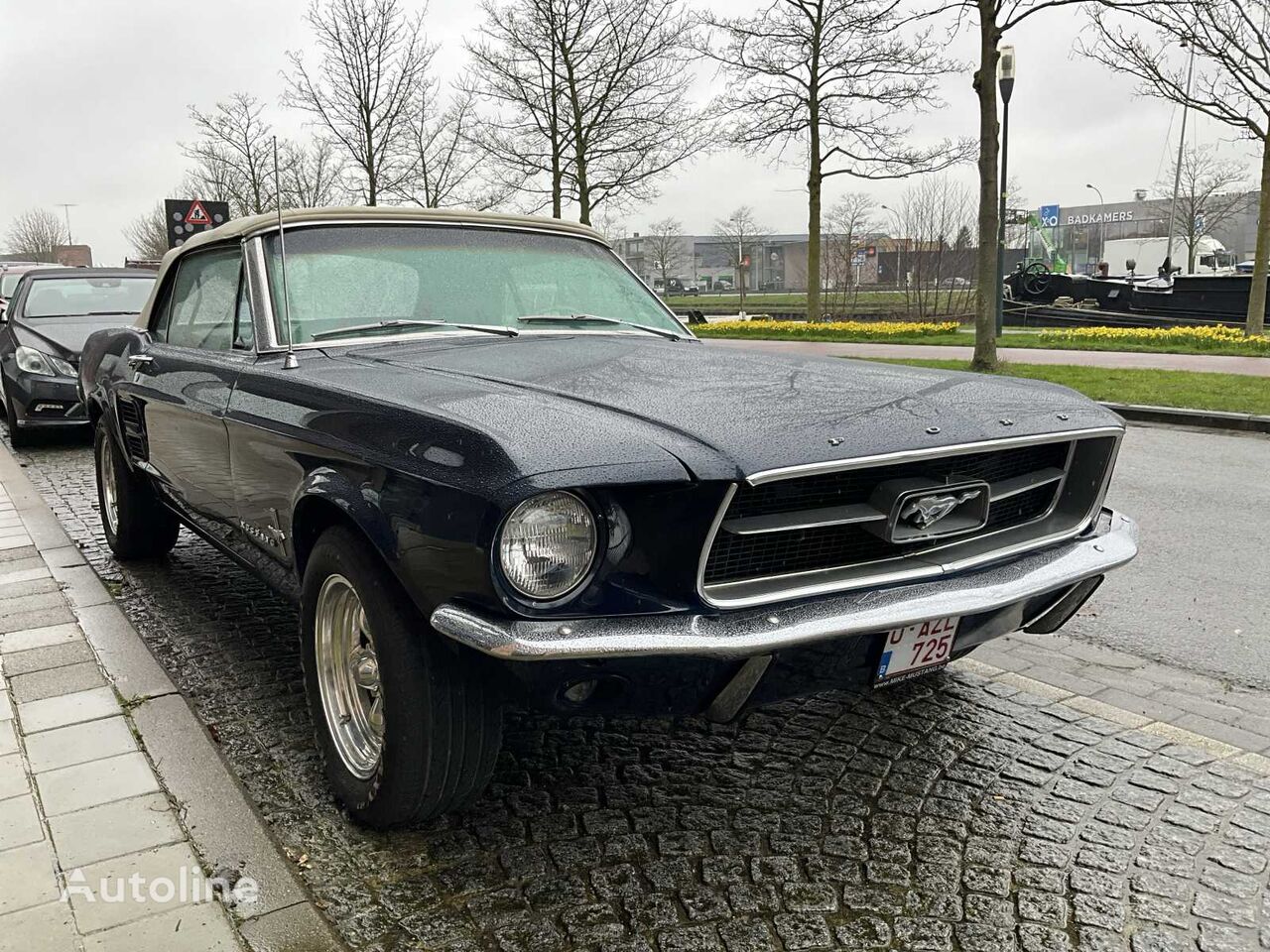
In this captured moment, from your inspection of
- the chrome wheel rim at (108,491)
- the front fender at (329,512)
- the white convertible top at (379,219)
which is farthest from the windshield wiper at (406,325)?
the chrome wheel rim at (108,491)

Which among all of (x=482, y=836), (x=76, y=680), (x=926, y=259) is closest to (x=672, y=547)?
(x=482, y=836)

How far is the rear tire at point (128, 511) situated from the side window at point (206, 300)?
0.86 metres

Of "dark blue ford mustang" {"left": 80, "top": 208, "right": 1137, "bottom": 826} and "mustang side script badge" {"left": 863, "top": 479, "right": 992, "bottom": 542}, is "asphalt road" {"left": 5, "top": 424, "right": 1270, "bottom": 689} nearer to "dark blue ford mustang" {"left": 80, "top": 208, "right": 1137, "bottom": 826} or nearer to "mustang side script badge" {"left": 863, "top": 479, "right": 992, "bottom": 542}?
"dark blue ford mustang" {"left": 80, "top": 208, "right": 1137, "bottom": 826}

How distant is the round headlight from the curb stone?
0.92 meters

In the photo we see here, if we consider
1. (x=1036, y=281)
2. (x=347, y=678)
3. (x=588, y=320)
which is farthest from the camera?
(x=1036, y=281)

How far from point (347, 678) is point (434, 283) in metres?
1.49

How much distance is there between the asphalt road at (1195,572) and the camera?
4230 millimetres

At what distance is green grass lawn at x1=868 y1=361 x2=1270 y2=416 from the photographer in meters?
10.4

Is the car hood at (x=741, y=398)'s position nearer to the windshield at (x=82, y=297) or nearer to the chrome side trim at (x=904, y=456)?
the chrome side trim at (x=904, y=456)

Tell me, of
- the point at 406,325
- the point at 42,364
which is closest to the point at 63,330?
the point at 42,364

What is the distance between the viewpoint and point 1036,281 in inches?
1117

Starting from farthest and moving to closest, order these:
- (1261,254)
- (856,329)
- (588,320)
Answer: (856,329)
(1261,254)
(588,320)

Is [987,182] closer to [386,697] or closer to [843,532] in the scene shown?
[843,532]

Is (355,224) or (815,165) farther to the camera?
(815,165)
